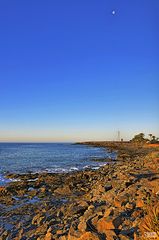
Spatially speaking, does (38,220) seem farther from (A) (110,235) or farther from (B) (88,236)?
(A) (110,235)

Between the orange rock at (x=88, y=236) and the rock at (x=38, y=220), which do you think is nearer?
the orange rock at (x=88, y=236)

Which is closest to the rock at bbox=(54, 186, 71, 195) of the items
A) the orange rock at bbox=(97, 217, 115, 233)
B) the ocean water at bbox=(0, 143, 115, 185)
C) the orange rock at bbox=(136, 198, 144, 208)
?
the ocean water at bbox=(0, 143, 115, 185)

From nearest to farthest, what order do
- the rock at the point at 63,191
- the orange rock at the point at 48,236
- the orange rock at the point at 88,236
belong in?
the orange rock at the point at 88,236, the orange rock at the point at 48,236, the rock at the point at 63,191

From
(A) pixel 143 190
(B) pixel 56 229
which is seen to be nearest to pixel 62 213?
(B) pixel 56 229

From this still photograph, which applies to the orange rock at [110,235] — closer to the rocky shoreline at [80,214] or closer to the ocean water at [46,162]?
the rocky shoreline at [80,214]

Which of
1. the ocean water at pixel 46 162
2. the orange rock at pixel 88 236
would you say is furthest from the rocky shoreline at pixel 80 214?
the ocean water at pixel 46 162

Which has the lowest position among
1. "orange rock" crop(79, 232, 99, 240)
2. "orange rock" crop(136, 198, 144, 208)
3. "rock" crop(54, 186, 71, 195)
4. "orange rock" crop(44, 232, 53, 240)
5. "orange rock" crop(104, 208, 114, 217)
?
"rock" crop(54, 186, 71, 195)

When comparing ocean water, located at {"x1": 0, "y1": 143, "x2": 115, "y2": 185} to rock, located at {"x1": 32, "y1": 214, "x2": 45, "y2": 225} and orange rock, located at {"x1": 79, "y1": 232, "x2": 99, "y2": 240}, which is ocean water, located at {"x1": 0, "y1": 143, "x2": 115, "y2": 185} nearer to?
rock, located at {"x1": 32, "y1": 214, "x2": 45, "y2": 225}

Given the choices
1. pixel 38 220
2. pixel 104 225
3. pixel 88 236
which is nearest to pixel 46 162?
pixel 38 220

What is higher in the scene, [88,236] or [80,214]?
[88,236]

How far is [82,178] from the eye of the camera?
2278 centimetres

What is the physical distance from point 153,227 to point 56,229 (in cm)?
408

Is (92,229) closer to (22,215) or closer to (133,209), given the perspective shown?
(133,209)

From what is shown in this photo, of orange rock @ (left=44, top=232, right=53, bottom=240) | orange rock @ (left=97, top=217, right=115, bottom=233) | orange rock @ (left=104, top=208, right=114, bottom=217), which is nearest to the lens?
orange rock @ (left=97, top=217, right=115, bottom=233)
